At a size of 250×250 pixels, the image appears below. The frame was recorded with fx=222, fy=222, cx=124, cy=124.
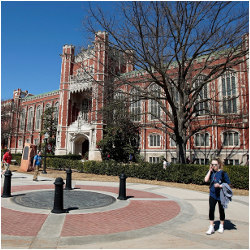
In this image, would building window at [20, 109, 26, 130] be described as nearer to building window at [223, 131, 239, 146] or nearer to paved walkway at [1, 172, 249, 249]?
building window at [223, 131, 239, 146]

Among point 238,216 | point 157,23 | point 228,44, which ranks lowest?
point 238,216

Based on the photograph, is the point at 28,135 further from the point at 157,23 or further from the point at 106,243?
the point at 106,243

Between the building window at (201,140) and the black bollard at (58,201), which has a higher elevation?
the building window at (201,140)

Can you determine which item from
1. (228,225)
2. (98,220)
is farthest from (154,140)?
(98,220)

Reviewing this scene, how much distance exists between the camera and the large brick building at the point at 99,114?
19516mm

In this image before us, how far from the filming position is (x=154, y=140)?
27.9m

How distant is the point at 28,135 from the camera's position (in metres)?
42.8

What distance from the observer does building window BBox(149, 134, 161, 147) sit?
2764cm

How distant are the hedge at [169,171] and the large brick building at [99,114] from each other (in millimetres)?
Result: 3805

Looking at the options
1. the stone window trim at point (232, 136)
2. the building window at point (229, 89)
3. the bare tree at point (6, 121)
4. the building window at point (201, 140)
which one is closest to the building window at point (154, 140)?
the building window at point (201, 140)

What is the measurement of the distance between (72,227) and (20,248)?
4.04 ft

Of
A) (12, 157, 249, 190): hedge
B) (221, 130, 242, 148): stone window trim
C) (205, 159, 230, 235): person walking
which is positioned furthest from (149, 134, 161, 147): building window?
(205, 159, 230, 235): person walking

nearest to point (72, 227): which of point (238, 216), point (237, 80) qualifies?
point (238, 216)

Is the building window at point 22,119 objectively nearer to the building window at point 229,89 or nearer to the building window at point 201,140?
the building window at point 201,140
